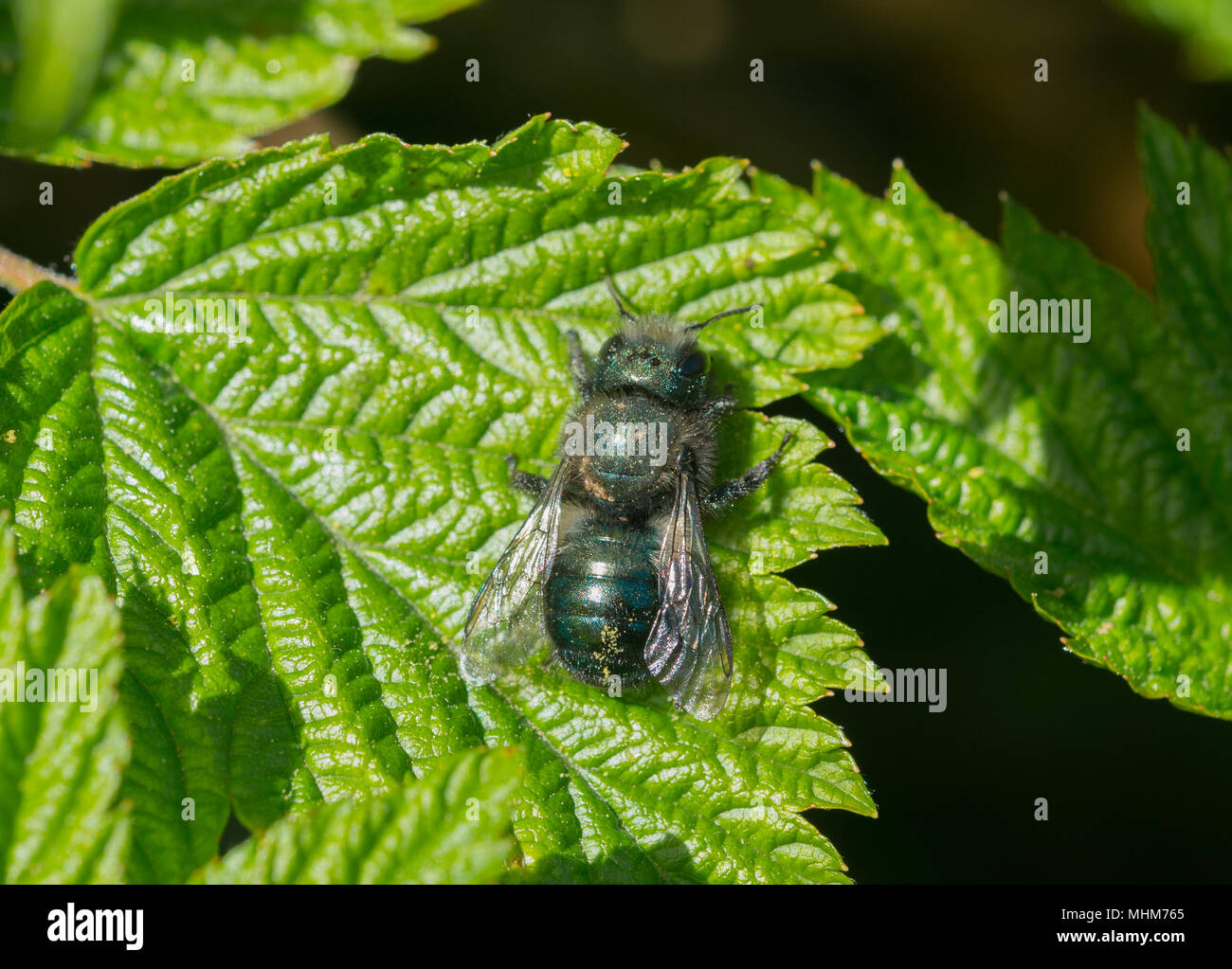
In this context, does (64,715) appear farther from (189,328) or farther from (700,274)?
(700,274)

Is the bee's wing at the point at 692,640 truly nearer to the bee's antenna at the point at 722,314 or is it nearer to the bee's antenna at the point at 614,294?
the bee's antenna at the point at 722,314

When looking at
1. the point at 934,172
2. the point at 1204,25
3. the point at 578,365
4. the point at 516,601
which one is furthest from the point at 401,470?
the point at 934,172
